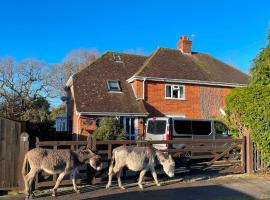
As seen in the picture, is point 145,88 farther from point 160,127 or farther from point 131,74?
point 160,127

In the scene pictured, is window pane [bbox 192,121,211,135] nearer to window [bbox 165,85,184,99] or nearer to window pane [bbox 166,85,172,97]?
Answer: window [bbox 165,85,184,99]

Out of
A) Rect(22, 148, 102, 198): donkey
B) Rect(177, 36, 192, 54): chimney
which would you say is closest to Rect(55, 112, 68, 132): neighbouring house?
Rect(177, 36, 192, 54): chimney

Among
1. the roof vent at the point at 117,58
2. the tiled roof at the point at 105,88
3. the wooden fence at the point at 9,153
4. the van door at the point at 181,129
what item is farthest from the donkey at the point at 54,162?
the roof vent at the point at 117,58

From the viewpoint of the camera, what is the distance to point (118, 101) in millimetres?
27188

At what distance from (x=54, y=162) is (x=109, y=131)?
14.1 meters

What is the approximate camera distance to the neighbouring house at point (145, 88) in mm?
26312

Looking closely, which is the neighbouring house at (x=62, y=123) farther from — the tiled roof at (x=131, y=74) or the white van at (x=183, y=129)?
the white van at (x=183, y=129)

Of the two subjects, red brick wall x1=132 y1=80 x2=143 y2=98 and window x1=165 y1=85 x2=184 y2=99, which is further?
window x1=165 y1=85 x2=184 y2=99

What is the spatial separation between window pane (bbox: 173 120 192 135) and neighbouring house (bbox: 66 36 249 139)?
780 centimetres

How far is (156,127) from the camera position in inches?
742

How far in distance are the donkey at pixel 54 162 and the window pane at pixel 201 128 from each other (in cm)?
974

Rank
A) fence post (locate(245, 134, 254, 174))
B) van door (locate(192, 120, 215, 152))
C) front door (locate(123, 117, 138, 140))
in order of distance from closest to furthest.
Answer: fence post (locate(245, 134, 254, 174))
van door (locate(192, 120, 215, 152))
front door (locate(123, 117, 138, 140))

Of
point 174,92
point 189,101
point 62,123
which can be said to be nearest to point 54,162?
point 174,92

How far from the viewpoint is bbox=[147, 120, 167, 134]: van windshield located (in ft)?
60.7
